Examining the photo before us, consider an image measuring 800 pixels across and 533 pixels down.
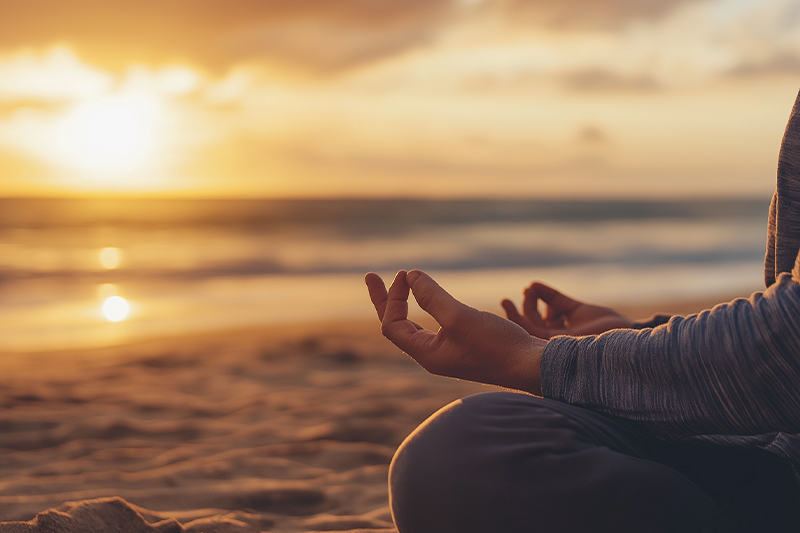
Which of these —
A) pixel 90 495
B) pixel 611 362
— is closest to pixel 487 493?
pixel 611 362

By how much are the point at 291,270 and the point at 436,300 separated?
29.3 feet

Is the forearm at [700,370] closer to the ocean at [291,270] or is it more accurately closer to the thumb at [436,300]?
the thumb at [436,300]

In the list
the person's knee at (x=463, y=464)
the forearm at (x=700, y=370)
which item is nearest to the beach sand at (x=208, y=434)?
the person's knee at (x=463, y=464)

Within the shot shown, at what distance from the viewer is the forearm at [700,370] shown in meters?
0.72

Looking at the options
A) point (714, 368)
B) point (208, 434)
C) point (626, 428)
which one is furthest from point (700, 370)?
point (208, 434)

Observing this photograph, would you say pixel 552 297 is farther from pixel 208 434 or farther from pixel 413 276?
pixel 208 434

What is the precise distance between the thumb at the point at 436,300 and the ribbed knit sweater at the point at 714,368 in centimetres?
15

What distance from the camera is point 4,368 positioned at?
3408 mm

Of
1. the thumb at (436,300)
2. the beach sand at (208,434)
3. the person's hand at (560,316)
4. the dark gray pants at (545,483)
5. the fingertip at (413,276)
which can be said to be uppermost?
the fingertip at (413,276)

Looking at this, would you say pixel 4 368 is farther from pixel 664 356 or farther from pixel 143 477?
pixel 664 356

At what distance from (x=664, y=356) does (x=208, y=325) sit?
492cm

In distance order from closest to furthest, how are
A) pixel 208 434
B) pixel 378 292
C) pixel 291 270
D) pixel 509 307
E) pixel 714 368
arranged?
pixel 714 368
pixel 378 292
pixel 509 307
pixel 208 434
pixel 291 270

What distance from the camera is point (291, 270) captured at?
9.72 metres

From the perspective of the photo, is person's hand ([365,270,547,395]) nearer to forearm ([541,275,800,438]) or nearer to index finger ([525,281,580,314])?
forearm ([541,275,800,438])
